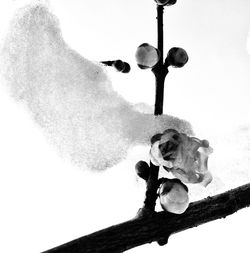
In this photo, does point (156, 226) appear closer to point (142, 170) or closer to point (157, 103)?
point (142, 170)

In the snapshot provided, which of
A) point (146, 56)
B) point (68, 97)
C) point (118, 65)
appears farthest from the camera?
point (68, 97)

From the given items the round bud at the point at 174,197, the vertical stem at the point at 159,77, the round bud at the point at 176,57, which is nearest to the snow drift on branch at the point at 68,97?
the vertical stem at the point at 159,77

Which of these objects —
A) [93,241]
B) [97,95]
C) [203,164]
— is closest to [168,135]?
Result: [203,164]

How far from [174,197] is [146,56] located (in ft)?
1.75

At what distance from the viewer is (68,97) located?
184cm

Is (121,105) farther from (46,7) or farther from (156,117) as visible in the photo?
(46,7)

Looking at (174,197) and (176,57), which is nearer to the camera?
(174,197)

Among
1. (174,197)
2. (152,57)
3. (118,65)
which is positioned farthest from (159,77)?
(174,197)

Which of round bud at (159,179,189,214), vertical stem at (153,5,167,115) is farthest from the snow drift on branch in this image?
round bud at (159,179,189,214)

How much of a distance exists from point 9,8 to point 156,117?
2.69ft

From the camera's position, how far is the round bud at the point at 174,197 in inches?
55.1

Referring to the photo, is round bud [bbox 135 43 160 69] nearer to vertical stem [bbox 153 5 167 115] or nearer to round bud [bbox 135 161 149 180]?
vertical stem [bbox 153 5 167 115]

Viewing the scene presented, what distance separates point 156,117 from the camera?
170cm

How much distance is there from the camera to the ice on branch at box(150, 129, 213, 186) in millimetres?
1387
